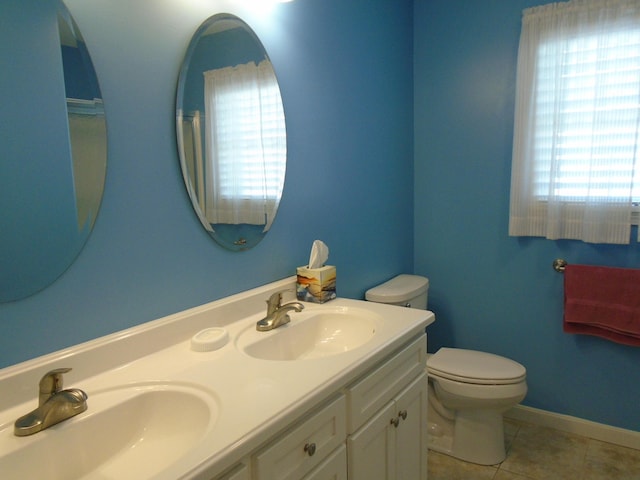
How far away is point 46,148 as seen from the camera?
3.27 feet

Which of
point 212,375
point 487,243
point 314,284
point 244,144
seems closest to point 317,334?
point 314,284

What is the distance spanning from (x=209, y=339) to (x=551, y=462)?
5.91 ft

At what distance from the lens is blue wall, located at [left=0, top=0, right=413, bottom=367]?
108 centimetres

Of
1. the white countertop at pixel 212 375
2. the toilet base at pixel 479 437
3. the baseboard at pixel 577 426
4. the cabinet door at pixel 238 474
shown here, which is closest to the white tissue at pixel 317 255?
the white countertop at pixel 212 375

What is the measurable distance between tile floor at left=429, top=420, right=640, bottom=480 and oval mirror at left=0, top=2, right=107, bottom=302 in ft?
6.01

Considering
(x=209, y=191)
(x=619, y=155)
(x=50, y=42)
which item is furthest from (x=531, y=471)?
(x=50, y=42)

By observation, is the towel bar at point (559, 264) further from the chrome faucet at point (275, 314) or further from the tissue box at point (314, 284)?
the chrome faucet at point (275, 314)

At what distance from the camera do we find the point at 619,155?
2018 mm

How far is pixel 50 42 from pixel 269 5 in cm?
84

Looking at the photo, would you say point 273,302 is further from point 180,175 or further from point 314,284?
point 180,175

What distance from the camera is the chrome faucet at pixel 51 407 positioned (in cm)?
85

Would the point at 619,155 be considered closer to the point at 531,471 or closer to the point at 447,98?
the point at 447,98

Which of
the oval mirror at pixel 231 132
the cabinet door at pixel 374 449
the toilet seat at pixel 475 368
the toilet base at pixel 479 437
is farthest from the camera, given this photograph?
the toilet base at pixel 479 437

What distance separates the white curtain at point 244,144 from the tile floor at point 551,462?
147 cm
